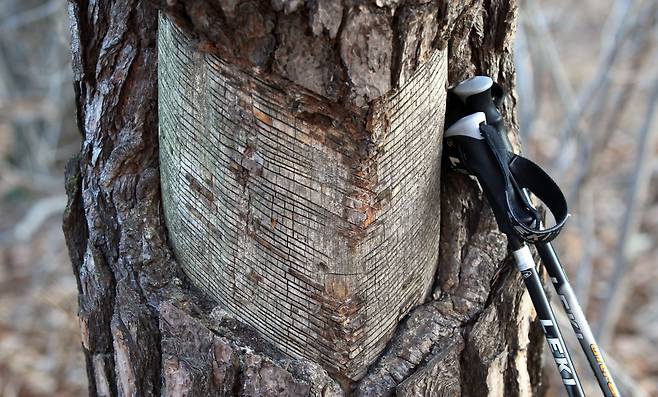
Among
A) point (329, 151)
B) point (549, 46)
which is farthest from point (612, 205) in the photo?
point (329, 151)

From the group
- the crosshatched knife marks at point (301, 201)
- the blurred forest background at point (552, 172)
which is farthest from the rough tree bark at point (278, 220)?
the blurred forest background at point (552, 172)

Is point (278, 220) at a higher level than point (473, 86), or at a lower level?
lower

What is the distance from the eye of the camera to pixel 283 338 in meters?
1.17

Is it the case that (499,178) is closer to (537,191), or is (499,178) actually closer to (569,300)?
(537,191)

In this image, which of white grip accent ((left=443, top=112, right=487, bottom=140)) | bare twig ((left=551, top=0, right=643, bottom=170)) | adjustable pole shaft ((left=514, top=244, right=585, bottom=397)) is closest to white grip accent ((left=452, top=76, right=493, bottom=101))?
white grip accent ((left=443, top=112, right=487, bottom=140))

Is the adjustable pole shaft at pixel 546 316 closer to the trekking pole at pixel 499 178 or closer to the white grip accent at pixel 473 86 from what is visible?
the trekking pole at pixel 499 178

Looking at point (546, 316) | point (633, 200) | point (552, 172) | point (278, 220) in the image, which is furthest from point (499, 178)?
point (552, 172)

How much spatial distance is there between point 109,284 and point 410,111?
23.9 inches

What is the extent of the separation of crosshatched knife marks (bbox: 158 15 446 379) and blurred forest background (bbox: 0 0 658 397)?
1.42 m

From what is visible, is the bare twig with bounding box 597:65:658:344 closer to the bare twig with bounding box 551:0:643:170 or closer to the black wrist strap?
the bare twig with bounding box 551:0:643:170

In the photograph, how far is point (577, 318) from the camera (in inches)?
50.0

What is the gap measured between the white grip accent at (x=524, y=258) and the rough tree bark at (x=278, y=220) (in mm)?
89

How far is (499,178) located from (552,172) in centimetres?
196

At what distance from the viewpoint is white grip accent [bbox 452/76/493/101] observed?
1.15m
